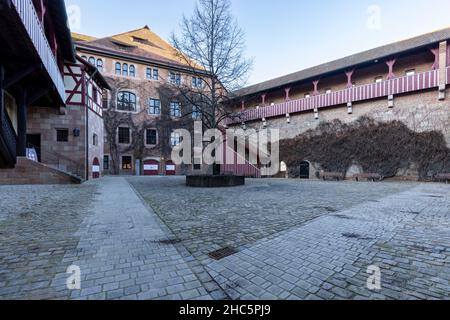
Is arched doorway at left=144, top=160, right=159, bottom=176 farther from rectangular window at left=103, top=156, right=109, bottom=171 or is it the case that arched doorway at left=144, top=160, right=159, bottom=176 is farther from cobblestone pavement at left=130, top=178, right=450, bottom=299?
cobblestone pavement at left=130, top=178, right=450, bottom=299

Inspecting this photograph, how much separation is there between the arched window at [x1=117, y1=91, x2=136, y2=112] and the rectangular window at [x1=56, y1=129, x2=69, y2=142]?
35.2ft

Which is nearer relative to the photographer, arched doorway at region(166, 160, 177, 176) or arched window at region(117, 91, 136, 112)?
arched window at region(117, 91, 136, 112)

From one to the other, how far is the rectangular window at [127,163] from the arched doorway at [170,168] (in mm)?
4025

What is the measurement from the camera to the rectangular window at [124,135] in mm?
24516

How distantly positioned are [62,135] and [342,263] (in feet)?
55.4

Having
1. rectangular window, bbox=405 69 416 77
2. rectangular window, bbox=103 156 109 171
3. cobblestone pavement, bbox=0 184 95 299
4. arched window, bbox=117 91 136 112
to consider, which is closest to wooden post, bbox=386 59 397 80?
rectangular window, bbox=405 69 416 77

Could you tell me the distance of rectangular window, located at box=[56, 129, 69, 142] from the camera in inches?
566

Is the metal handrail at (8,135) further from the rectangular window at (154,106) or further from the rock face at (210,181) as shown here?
the rectangular window at (154,106)

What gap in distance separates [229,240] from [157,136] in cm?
2453

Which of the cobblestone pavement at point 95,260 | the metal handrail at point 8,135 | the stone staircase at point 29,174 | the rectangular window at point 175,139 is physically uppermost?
the rectangular window at point 175,139

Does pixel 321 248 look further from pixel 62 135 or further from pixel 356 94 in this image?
pixel 356 94

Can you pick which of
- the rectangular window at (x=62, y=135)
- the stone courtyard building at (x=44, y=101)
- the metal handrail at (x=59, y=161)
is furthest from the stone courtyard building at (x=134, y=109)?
the metal handrail at (x=59, y=161)

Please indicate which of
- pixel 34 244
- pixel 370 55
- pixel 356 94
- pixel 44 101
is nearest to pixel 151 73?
pixel 44 101
